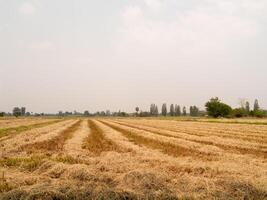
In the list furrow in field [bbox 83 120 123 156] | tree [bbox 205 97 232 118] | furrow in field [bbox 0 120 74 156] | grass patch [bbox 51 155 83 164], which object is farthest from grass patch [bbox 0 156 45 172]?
tree [bbox 205 97 232 118]

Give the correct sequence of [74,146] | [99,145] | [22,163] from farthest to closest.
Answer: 1. [99,145]
2. [74,146]
3. [22,163]

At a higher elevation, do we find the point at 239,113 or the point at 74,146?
the point at 239,113

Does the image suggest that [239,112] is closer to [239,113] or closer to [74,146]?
[239,113]

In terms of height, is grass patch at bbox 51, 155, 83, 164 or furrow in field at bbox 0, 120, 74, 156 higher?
furrow in field at bbox 0, 120, 74, 156

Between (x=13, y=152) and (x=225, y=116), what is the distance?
12005 centimetres

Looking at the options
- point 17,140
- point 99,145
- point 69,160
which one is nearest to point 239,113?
point 17,140

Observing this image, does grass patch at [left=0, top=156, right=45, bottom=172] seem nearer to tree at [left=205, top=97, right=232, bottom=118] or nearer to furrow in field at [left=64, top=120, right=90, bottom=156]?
furrow in field at [left=64, top=120, right=90, bottom=156]

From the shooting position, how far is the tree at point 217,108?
435 feet

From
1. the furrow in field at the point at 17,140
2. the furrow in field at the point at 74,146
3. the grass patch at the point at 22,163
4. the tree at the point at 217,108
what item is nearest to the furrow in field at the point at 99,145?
the furrow in field at the point at 74,146

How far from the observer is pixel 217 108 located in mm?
132750

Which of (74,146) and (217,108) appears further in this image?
(217,108)

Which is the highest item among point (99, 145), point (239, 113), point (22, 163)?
point (239, 113)

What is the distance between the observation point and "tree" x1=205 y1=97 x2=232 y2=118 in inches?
5221

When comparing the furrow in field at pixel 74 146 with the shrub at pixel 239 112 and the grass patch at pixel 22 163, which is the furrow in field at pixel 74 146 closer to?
the grass patch at pixel 22 163
